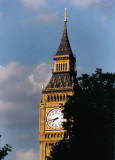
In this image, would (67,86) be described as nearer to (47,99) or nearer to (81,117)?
(47,99)

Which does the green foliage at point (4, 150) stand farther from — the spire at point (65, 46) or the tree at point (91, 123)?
the spire at point (65, 46)

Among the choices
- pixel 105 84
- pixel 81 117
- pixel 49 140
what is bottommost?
pixel 81 117

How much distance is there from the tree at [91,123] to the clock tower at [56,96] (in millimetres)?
45042

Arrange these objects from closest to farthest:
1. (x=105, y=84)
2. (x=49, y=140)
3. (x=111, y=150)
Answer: (x=111, y=150) < (x=105, y=84) < (x=49, y=140)

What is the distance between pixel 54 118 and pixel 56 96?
16.9 ft

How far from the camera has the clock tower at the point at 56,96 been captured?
12975cm

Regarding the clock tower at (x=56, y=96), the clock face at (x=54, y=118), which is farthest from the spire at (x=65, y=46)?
the clock face at (x=54, y=118)

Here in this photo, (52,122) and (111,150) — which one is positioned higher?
(52,122)

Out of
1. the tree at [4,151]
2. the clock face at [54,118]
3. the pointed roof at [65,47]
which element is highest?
the pointed roof at [65,47]

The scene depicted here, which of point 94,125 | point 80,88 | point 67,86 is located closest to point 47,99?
point 67,86

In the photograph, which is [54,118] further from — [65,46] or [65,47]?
[65,46]

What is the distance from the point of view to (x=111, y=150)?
72.4 m

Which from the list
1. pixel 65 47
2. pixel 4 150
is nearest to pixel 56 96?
pixel 65 47

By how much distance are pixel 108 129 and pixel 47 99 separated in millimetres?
60602
